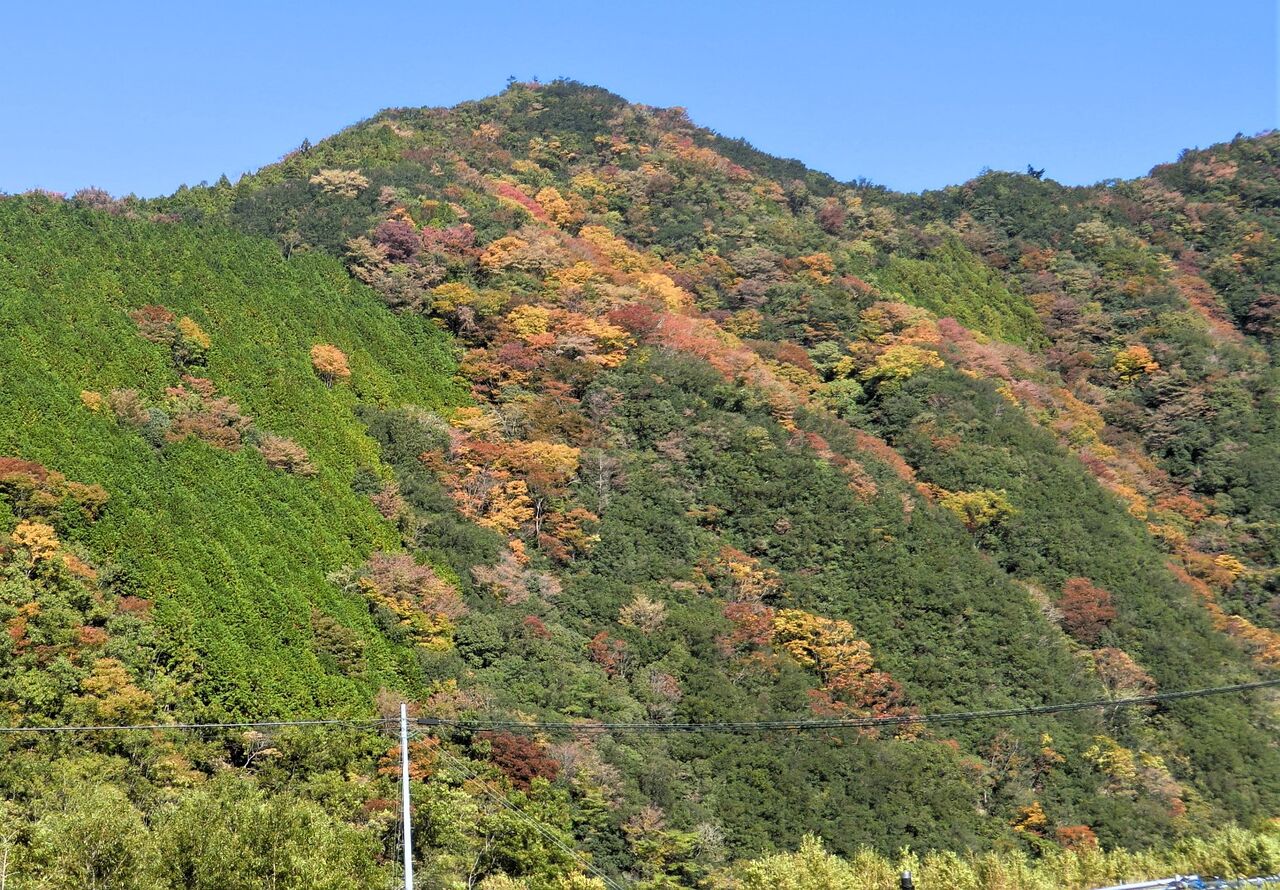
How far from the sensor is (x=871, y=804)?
38844 mm

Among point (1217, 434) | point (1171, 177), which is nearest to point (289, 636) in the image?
point (1217, 434)

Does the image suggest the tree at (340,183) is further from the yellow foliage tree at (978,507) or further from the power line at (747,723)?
the power line at (747,723)

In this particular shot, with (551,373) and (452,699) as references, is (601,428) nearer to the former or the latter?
(551,373)

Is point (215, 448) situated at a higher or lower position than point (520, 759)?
higher

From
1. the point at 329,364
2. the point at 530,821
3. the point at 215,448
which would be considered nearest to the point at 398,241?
the point at 329,364

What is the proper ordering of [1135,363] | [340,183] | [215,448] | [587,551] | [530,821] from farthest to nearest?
[1135,363]
[340,183]
[587,551]
[215,448]
[530,821]

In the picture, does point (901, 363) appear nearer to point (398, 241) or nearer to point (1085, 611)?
point (1085, 611)

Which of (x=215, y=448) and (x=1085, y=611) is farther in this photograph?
(x=1085, y=611)

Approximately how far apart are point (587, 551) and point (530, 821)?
591 inches

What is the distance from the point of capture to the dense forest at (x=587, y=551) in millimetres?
32531

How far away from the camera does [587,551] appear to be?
4681 cm

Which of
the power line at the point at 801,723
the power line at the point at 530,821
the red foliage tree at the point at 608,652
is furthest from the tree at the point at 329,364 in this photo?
the power line at the point at 530,821

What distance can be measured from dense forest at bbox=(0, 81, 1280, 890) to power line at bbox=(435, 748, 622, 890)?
248mm

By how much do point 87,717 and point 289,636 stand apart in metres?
7.06
